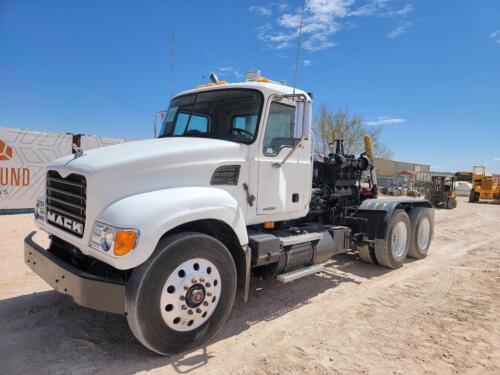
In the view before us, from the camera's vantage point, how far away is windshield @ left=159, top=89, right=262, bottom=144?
165 inches

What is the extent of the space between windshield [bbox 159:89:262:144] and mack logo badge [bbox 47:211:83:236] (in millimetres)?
1727

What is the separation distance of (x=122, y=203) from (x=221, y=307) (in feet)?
4.51

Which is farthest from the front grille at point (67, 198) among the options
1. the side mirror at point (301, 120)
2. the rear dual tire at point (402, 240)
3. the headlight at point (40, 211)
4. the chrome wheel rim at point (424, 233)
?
the chrome wheel rim at point (424, 233)

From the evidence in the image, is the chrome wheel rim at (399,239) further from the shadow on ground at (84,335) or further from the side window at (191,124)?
the side window at (191,124)

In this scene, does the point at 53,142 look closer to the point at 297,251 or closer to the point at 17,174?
the point at 17,174

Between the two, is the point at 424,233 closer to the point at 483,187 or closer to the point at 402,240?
the point at 402,240

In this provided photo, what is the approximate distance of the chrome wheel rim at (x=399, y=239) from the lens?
659 centimetres

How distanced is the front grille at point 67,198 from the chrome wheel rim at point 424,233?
6.60 meters

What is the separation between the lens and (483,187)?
2675 centimetres

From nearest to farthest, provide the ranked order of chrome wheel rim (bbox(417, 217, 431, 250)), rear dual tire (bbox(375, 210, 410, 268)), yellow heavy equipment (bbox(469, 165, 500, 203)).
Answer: rear dual tire (bbox(375, 210, 410, 268)) < chrome wheel rim (bbox(417, 217, 431, 250)) < yellow heavy equipment (bbox(469, 165, 500, 203))

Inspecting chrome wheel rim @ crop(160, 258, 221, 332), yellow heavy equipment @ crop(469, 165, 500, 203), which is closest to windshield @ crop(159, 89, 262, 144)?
chrome wheel rim @ crop(160, 258, 221, 332)

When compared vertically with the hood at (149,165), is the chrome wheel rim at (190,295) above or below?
below

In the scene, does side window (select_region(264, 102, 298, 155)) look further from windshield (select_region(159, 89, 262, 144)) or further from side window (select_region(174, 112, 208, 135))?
side window (select_region(174, 112, 208, 135))

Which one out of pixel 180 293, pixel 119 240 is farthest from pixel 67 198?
pixel 180 293
